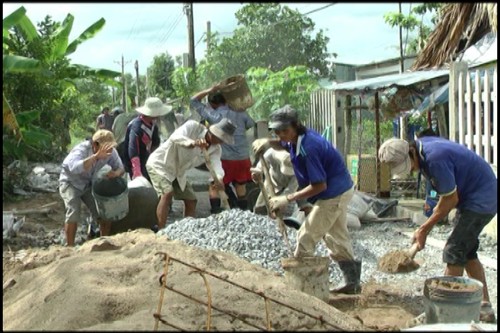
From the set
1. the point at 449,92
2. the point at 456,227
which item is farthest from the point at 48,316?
the point at 449,92

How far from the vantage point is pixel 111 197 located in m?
7.93

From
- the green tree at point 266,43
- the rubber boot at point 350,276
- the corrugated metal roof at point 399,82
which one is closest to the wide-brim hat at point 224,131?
the rubber boot at point 350,276

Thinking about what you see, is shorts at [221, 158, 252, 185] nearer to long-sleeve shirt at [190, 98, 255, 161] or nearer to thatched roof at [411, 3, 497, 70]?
long-sleeve shirt at [190, 98, 255, 161]

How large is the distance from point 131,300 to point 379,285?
296cm

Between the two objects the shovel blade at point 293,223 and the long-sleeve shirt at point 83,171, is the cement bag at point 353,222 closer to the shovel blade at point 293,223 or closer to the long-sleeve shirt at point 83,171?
the shovel blade at point 293,223

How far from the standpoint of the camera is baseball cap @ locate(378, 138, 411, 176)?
5.12m

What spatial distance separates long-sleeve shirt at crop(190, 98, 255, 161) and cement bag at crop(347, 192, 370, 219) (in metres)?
1.58

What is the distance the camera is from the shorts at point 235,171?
973cm

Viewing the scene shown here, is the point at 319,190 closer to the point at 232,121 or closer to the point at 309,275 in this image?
the point at 309,275

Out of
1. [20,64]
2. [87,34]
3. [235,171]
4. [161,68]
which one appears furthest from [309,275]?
[161,68]

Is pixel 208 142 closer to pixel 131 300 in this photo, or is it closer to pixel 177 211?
pixel 177 211

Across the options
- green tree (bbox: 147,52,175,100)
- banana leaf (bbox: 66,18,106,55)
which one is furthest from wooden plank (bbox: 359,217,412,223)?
green tree (bbox: 147,52,175,100)

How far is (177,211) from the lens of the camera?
1111 cm

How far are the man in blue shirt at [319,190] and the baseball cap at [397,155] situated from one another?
0.76m
